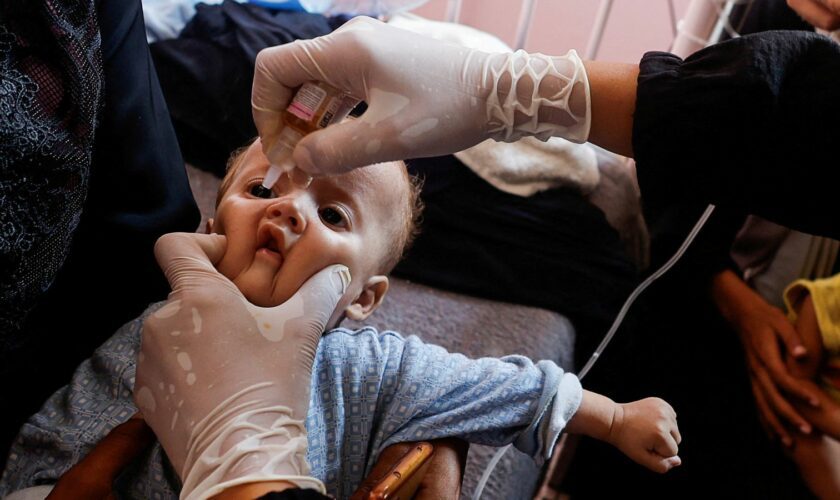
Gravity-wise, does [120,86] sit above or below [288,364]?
above

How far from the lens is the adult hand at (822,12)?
3.45 ft

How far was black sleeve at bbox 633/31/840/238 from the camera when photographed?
2.63 feet

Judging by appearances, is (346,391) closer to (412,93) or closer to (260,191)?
(260,191)

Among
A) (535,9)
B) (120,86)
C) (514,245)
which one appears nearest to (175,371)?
(120,86)

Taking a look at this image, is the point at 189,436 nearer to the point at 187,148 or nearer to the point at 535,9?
the point at 187,148

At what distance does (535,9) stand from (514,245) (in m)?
0.98

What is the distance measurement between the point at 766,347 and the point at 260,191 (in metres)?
1.28

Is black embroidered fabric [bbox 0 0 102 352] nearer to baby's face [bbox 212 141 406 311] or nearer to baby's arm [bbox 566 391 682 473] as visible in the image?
baby's face [bbox 212 141 406 311]

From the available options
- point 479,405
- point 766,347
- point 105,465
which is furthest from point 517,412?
point 766,347

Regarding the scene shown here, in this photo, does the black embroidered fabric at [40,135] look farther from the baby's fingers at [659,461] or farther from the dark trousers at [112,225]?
the baby's fingers at [659,461]

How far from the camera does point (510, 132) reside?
0.92 m

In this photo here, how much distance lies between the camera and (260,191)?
998mm

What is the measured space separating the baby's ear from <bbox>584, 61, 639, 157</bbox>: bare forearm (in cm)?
42

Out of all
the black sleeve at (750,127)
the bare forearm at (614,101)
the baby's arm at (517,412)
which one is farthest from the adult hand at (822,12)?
the baby's arm at (517,412)
